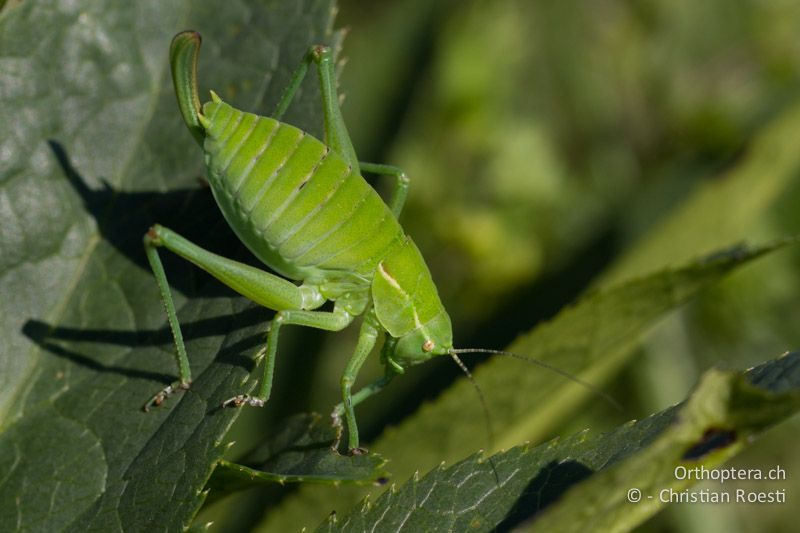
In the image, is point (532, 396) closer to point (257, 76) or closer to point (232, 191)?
point (232, 191)

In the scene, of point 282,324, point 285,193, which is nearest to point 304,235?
point 285,193

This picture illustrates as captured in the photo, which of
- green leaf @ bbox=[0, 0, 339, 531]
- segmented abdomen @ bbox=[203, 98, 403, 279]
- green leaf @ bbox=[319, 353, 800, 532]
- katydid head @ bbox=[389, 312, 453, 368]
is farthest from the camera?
katydid head @ bbox=[389, 312, 453, 368]

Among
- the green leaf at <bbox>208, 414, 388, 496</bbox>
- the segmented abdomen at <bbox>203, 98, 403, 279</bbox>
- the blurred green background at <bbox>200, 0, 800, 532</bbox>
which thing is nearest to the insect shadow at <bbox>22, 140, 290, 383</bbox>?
the segmented abdomen at <bbox>203, 98, 403, 279</bbox>

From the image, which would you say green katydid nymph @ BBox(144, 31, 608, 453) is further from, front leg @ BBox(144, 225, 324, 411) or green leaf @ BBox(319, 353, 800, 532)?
green leaf @ BBox(319, 353, 800, 532)

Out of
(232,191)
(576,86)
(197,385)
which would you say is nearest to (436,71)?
(576,86)

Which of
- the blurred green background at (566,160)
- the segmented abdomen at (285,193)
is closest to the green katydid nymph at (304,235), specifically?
the segmented abdomen at (285,193)

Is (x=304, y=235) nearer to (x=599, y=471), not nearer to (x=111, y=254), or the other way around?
(x=111, y=254)

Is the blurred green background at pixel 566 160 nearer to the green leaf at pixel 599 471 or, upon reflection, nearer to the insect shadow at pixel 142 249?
the insect shadow at pixel 142 249
